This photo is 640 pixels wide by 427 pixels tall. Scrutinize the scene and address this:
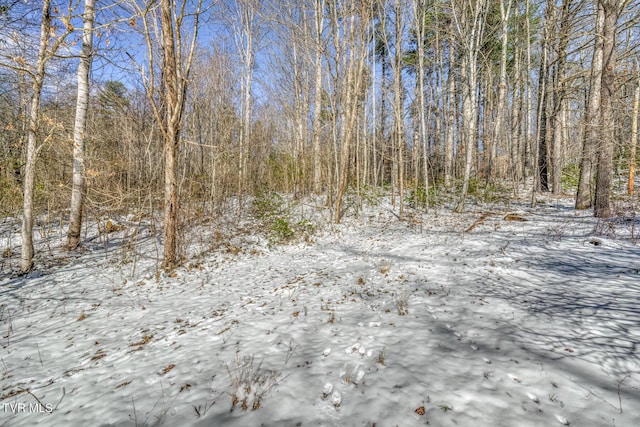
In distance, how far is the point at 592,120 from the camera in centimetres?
704

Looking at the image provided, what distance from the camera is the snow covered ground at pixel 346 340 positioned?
79.5 inches

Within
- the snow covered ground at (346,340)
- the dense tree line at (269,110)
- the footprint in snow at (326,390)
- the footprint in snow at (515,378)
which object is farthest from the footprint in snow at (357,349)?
the dense tree line at (269,110)

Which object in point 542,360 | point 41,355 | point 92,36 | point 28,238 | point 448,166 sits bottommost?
point 41,355

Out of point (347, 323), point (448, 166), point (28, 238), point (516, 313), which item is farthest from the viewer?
point (448, 166)

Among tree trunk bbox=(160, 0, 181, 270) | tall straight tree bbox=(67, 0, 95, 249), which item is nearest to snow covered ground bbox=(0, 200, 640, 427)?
tree trunk bbox=(160, 0, 181, 270)

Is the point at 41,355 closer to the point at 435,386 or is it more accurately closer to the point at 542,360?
the point at 435,386

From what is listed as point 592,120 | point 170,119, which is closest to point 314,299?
point 170,119

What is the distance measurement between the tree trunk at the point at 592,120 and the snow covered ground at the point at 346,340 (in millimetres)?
2259

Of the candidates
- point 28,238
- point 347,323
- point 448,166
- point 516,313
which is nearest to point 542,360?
point 516,313

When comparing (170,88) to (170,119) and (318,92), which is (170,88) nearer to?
(170,119)

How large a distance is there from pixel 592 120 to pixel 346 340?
892 cm

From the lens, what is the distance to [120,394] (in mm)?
2383

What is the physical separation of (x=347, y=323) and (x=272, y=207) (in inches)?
325

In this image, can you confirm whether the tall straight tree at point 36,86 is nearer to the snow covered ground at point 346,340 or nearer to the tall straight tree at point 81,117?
the tall straight tree at point 81,117
